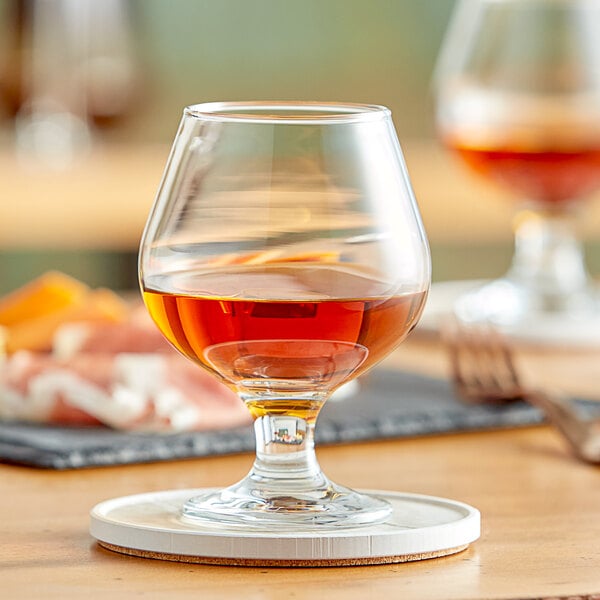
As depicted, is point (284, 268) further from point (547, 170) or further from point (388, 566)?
point (547, 170)

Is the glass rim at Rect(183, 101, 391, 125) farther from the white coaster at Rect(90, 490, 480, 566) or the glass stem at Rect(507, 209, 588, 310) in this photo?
the glass stem at Rect(507, 209, 588, 310)

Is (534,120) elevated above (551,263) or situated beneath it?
elevated above

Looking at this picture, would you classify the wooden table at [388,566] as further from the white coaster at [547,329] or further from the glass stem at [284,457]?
the white coaster at [547,329]

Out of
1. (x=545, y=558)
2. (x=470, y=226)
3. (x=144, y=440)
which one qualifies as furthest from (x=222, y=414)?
(x=470, y=226)

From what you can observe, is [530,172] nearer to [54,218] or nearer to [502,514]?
[502,514]

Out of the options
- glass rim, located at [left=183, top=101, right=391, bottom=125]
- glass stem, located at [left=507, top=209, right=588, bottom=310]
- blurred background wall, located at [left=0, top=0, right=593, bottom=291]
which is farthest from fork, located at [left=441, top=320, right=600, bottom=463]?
blurred background wall, located at [left=0, top=0, right=593, bottom=291]

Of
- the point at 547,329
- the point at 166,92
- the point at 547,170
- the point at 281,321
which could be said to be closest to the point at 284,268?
the point at 281,321
